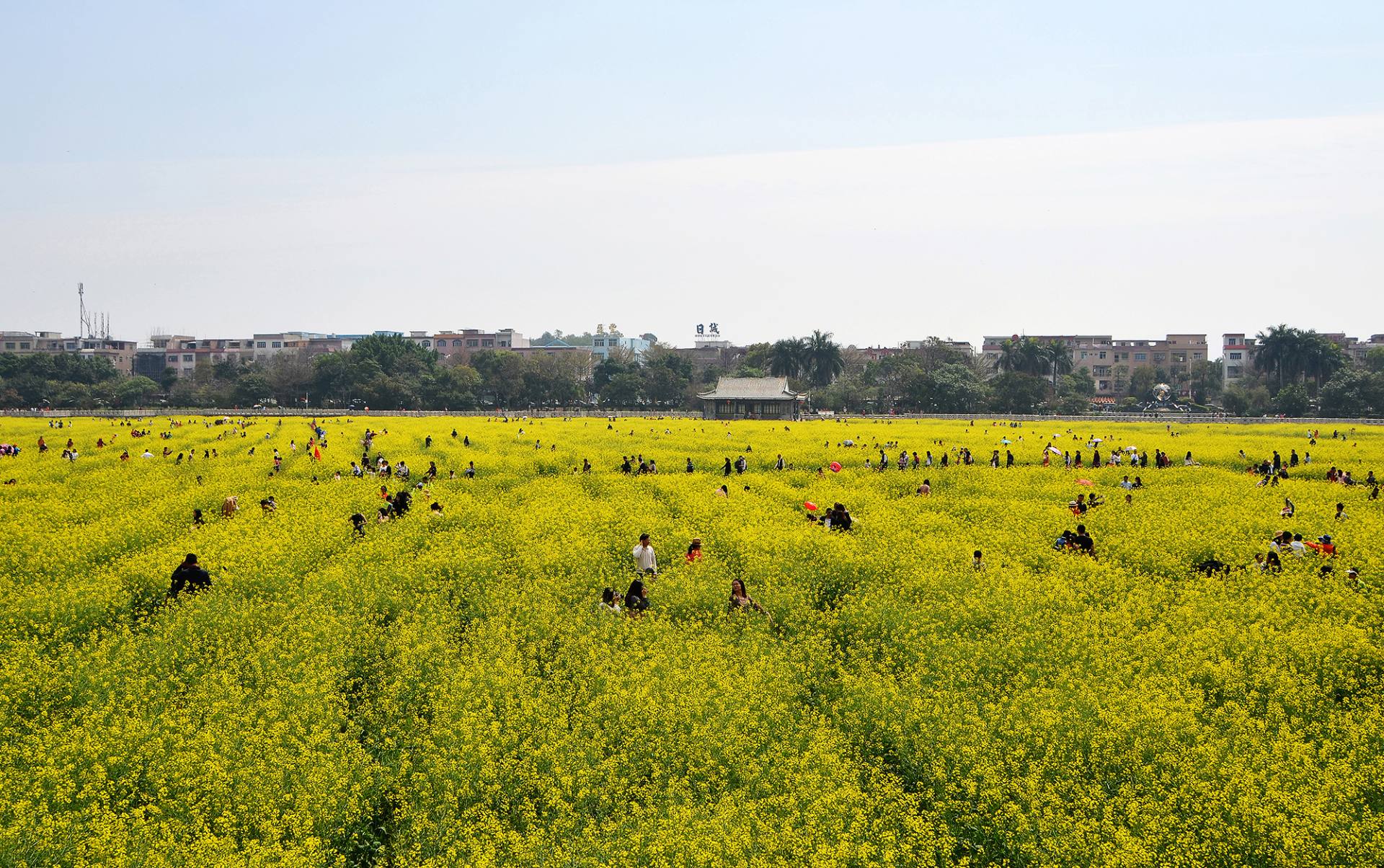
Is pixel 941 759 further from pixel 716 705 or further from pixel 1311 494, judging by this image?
pixel 1311 494

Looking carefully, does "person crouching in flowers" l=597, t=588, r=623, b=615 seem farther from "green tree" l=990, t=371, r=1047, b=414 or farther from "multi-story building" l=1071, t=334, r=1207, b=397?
Result: "multi-story building" l=1071, t=334, r=1207, b=397

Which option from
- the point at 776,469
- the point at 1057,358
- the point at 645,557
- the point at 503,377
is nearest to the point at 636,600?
the point at 645,557

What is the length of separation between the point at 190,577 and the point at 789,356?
10420cm

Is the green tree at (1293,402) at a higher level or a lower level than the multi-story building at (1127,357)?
lower

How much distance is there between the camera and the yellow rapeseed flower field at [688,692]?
394 inches

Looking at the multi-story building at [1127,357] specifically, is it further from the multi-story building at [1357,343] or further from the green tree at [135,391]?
the green tree at [135,391]

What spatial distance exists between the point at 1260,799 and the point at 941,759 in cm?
336

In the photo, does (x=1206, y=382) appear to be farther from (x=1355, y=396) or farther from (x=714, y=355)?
(x=714, y=355)

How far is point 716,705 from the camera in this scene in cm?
1277

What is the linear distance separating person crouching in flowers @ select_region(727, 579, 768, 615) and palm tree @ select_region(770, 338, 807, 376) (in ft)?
336

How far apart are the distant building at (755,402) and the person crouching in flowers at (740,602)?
66759mm

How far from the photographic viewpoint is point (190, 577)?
1766 cm

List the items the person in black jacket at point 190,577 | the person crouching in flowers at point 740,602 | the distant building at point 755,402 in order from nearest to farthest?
1. the person crouching in flowers at point 740,602
2. the person in black jacket at point 190,577
3. the distant building at point 755,402

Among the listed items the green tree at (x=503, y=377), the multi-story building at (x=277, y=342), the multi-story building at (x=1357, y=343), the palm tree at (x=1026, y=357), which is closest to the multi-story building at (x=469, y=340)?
the multi-story building at (x=277, y=342)
